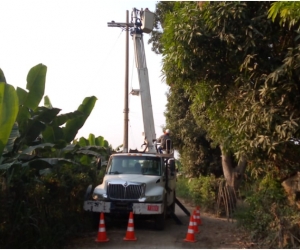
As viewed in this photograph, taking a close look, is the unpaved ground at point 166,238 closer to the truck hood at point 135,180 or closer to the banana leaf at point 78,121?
the truck hood at point 135,180

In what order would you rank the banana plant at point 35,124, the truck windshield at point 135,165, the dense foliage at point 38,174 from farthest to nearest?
the truck windshield at point 135,165, the banana plant at point 35,124, the dense foliage at point 38,174

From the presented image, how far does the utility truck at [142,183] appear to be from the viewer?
11766 mm

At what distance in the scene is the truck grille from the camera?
1195 centimetres

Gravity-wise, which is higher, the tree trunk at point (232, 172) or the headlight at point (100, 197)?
the tree trunk at point (232, 172)

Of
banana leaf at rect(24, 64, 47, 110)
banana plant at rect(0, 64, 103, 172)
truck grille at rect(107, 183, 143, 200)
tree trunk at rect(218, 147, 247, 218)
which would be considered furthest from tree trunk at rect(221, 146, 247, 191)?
banana leaf at rect(24, 64, 47, 110)

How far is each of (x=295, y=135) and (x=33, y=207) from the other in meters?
5.58

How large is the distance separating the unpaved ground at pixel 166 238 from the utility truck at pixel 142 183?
54 cm

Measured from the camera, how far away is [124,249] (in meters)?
9.86

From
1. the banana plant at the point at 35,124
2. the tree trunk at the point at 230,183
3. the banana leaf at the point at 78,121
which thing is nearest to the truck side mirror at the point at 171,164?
the banana plant at the point at 35,124

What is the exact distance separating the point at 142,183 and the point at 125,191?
A: 19.7 inches

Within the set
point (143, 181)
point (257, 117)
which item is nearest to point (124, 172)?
point (143, 181)

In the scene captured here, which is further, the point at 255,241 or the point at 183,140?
the point at 183,140

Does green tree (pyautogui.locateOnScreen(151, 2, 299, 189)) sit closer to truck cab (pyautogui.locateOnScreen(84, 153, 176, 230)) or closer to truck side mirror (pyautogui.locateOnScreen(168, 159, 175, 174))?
truck cab (pyautogui.locateOnScreen(84, 153, 176, 230))

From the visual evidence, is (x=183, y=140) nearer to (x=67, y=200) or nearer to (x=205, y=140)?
(x=205, y=140)
